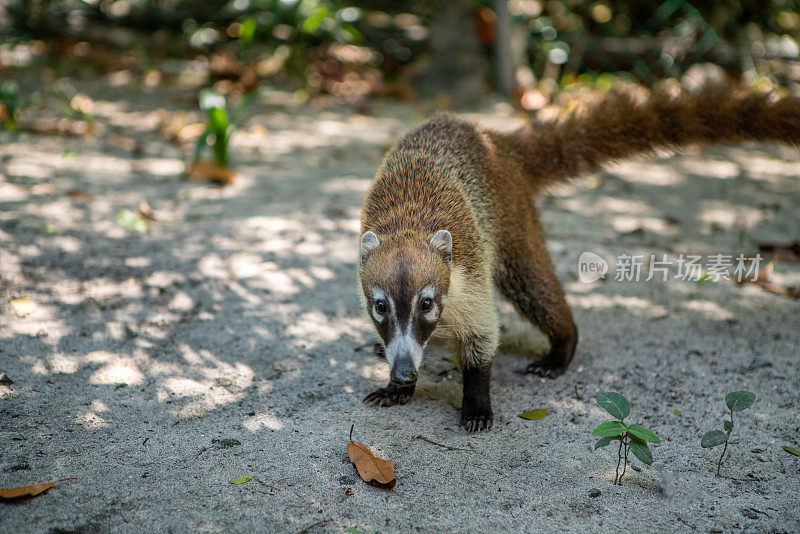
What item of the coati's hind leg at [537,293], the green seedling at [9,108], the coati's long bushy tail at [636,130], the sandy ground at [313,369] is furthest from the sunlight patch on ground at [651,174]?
the green seedling at [9,108]

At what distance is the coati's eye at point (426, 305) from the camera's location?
9.81ft

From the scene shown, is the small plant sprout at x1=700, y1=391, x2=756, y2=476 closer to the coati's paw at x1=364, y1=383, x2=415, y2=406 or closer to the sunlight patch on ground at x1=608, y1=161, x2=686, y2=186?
the coati's paw at x1=364, y1=383, x2=415, y2=406

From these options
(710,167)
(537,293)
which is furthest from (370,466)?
(710,167)

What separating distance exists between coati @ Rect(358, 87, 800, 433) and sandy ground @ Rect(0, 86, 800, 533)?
394mm

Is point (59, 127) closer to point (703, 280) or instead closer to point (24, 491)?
point (24, 491)

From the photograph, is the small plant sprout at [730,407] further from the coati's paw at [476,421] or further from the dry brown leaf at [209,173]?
the dry brown leaf at [209,173]

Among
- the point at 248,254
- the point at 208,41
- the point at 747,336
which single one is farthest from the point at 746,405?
the point at 208,41

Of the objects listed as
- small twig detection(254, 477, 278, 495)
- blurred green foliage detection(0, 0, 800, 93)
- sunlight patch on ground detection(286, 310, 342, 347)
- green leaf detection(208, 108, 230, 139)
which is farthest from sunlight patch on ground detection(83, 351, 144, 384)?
blurred green foliage detection(0, 0, 800, 93)

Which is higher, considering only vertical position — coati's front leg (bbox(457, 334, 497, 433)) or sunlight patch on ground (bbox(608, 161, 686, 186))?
sunlight patch on ground (bbox(608, 161, 686, 186))

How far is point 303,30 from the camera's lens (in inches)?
312

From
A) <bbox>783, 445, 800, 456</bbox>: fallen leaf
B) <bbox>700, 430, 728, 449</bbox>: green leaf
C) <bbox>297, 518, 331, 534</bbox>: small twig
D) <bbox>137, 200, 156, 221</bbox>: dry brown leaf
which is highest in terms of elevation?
<bbox>137, 200, 156, 221</bbox>: dry brown leaf

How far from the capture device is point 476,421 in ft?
10.9

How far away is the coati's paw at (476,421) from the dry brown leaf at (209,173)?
11.8 feet

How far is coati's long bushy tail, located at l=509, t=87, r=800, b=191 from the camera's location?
401 cm
